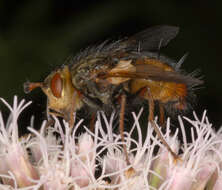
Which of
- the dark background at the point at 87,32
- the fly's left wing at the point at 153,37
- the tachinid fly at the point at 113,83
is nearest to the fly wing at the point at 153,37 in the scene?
the fly's left wing at the point at 153,37

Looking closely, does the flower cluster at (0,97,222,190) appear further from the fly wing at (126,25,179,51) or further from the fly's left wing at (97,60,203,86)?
the fly wing at (126,25,179,51)

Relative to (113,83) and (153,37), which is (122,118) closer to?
(113,83)

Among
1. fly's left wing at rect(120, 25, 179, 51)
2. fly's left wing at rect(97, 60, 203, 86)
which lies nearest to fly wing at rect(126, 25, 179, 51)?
fly's left wing at rect(120, 25, 179, 51)

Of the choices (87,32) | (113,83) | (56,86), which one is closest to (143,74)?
(113,83)

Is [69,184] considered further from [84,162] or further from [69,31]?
[69,31]

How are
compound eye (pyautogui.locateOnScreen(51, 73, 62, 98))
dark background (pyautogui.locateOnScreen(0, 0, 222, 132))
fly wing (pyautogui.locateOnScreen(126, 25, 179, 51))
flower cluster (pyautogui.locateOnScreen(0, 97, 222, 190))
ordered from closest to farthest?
flower cluster (pyautogui.locateOnScreen(0, 97, 222, 190)) < compound eye (pyautogui.locateOnScreen(51, 73, 62, 98)) < fly wing (pyautogui.locateOnScreen(126, 25, 179, 51)) < dark background (pyautogui.locateOnScreen(0, 0, 222, 132))

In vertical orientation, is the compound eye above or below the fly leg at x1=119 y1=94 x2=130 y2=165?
above

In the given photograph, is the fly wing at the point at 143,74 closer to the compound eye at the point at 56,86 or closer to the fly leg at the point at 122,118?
the fly leg at the point at 122,118
